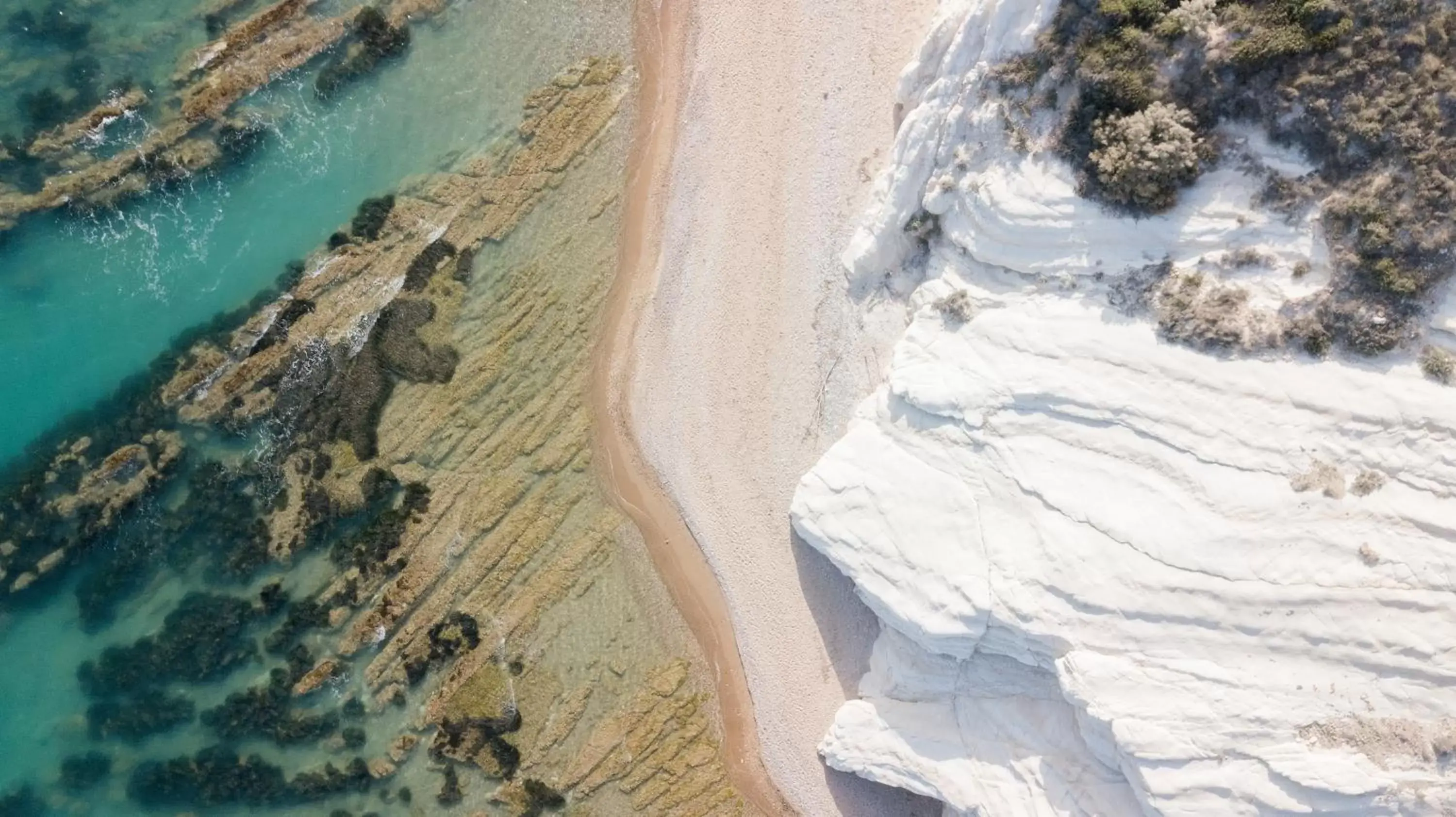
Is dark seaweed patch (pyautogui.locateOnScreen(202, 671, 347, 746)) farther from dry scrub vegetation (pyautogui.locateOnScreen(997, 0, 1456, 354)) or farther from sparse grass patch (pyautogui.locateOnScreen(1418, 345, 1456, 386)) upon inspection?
sparse grass patch (pyautogui.locateOnScreen(1418, 345, 1456, 386))

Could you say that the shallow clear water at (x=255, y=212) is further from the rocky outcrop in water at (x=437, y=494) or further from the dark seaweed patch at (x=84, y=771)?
the dark seaweed patch at (x=84, y=771)

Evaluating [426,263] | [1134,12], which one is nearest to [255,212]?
[426,263]

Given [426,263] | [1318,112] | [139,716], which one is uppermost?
[1318,112]

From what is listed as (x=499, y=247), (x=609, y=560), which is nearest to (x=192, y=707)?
(x=609, y=560)

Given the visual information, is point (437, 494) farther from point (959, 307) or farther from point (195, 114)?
point (959, 307)

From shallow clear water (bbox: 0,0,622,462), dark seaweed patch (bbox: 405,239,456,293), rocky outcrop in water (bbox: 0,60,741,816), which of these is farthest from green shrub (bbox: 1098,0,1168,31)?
dark seaweed patch (bbox: 405,239,456,293)

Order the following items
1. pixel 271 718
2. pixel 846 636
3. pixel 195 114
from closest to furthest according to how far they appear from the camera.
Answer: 1. pixel 846 636
2. pixel 271 718
3. pixel 195 114
